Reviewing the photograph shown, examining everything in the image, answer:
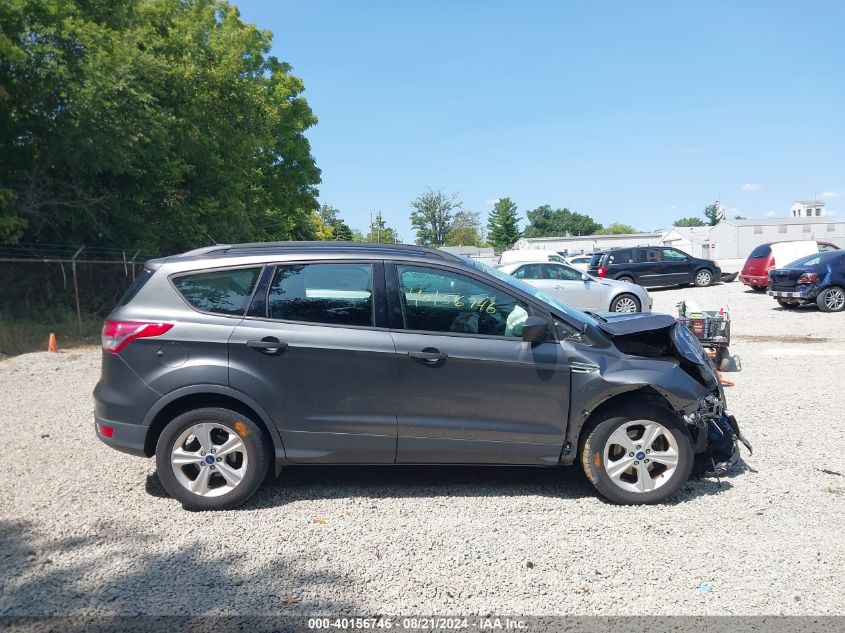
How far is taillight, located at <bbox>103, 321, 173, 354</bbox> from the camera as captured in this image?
460 cm

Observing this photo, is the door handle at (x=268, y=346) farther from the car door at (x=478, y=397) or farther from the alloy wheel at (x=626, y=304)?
the alloy wheel at (x=626, y=304)

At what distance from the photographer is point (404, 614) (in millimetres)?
3334

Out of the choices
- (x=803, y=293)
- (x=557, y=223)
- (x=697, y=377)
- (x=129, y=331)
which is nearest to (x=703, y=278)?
(x=803, y=293)

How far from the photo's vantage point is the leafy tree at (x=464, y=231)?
10550 cm

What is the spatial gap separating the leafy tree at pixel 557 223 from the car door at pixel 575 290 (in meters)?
125

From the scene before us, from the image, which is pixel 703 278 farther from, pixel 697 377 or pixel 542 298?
pixel 542 298

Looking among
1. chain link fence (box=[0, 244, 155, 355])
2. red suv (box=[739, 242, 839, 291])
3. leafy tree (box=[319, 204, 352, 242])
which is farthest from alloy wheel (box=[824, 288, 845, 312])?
leafy tree (box=[319, 204, 352, 242])

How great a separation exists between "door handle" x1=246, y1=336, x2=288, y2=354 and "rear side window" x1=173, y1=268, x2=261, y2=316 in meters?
0.32

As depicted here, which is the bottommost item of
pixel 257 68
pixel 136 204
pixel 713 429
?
pixel 713 429

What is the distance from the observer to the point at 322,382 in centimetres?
457

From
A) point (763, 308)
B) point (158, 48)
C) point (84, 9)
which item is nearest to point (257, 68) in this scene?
point (158, 48)

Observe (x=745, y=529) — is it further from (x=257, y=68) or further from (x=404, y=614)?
(x=257, y=68)

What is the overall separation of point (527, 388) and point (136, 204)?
16.7 m

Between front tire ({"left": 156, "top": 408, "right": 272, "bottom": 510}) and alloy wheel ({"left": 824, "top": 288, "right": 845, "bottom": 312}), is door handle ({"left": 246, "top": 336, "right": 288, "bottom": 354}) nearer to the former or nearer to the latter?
front tire ({"left": 156, "top": 408, "right": 272, "bottom": 510})
